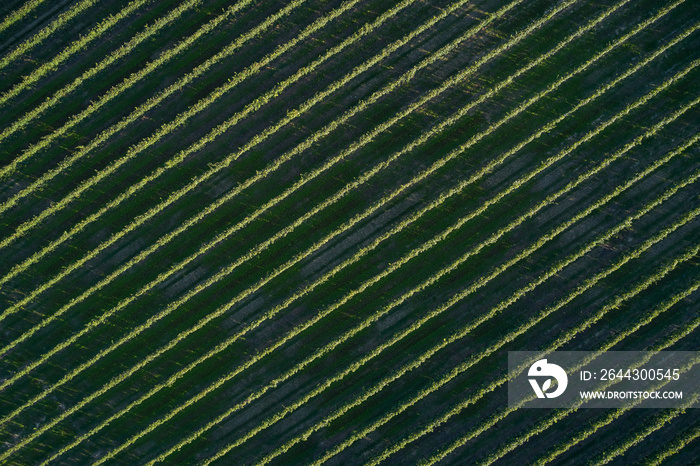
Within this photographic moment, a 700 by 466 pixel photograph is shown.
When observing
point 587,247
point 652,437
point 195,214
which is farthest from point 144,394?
point 652,437

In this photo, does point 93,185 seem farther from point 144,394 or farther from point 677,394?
point 677,394

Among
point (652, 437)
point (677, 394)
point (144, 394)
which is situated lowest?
point (652, 437)

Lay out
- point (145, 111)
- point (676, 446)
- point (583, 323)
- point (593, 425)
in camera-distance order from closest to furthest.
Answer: point (676, 446) → point (593, 425) → point (583, 323) → point (145, 111)

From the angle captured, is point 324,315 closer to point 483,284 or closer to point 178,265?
point 178,265

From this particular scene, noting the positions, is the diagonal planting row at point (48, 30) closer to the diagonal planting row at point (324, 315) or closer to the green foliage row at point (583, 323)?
the diagonal planting row at point (324, 315)

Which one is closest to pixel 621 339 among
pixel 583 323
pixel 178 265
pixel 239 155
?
pixel 583 323

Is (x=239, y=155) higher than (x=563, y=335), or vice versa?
(x=239, y=155)

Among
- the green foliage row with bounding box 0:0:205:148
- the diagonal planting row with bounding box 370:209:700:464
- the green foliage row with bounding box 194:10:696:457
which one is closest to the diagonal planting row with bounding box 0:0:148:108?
the green foliage row with bounding box 0:0:205:148

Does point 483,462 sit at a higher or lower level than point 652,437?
higher
